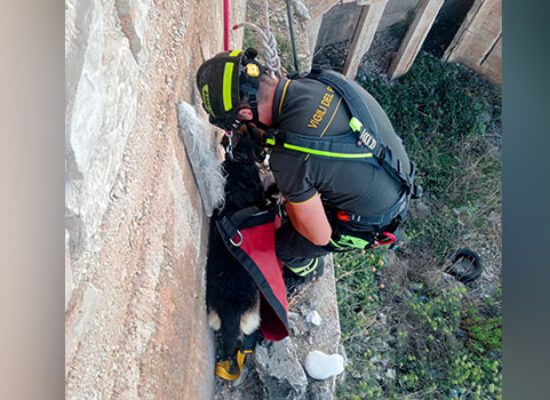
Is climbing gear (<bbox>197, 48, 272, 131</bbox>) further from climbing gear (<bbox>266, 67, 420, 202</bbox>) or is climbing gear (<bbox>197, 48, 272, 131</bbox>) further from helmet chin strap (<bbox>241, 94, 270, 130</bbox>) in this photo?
climbing gear (<bbox>266, 67, 420, 202</bbox>)

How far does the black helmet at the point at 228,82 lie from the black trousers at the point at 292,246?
35.2 inches

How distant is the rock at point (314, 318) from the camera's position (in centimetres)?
303

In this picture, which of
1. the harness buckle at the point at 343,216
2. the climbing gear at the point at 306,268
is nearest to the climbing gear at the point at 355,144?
the harness buckle at the point at 343,216

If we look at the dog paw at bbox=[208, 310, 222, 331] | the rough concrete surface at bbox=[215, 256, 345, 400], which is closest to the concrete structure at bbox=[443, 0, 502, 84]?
the rough concrete surface at bbox=[215, 256, 345, 400]

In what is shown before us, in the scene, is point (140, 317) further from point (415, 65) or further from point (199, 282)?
point (415, 65)

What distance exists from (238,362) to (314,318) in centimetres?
73

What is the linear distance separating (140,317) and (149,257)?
20 cm

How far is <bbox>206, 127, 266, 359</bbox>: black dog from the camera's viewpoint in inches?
88.6

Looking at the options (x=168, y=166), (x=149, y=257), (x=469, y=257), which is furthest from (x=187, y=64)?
(x=469, y=257)

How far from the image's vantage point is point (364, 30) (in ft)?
19.1

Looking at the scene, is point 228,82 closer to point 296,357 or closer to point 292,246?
point 292,246

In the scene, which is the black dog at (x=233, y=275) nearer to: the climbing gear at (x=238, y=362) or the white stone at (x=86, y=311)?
the climbing gear at (x=238, y=362)

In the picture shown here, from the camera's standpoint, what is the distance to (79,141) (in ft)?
3.01

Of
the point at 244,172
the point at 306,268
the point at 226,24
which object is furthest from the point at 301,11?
the point at 306,268
